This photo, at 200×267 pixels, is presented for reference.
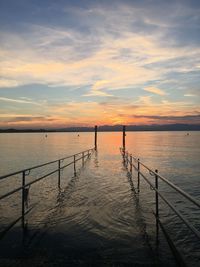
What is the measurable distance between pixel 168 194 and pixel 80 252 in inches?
380

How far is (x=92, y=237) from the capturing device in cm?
738

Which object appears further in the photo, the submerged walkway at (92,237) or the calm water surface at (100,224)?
the calm water surface at (100,224)

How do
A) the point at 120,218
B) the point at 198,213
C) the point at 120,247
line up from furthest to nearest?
the point at 198,213, the point at 120,218, the point at 120,247

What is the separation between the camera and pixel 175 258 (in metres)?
6.08

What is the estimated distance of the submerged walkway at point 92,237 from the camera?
5836mm

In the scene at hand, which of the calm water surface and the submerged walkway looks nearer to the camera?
the submerged walkway

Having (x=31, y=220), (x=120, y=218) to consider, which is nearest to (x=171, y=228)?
(x=120, y=218)

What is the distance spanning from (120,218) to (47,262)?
159 inches

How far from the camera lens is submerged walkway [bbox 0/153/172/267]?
5836mm

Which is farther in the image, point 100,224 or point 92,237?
point 100,224

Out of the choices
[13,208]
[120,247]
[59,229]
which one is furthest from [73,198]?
[120,247]

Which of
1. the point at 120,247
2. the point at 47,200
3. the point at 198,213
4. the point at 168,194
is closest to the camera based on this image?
the point at 120,247

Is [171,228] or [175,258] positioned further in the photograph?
[171,228]

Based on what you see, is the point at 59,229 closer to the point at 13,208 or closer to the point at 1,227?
the point at 1,227
